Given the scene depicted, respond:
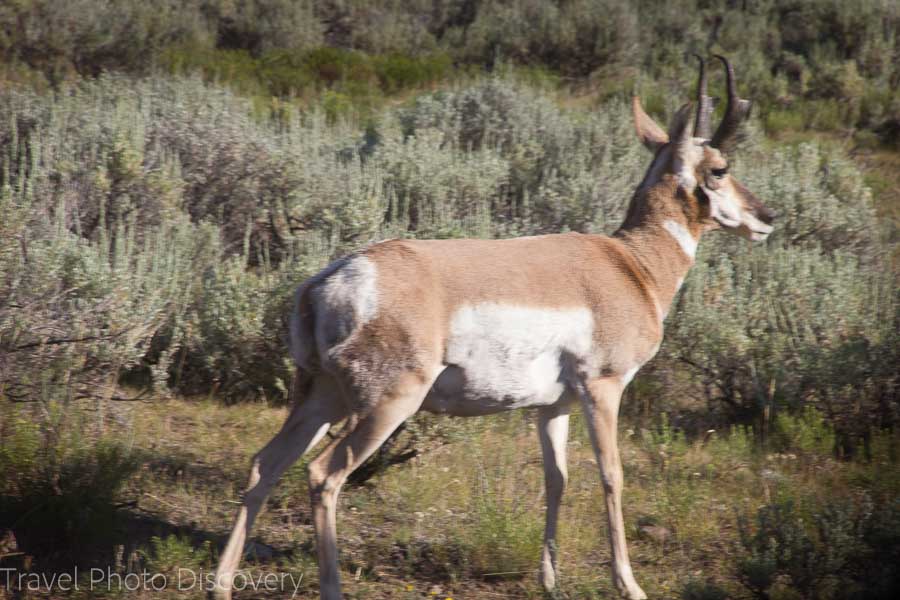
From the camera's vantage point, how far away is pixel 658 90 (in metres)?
16.4

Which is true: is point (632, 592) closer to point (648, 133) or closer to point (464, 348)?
point (464, 348)

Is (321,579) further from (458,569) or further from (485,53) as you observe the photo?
(485,53)

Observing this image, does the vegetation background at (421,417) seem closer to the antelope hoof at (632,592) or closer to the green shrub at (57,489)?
the green shrub at (57,489)

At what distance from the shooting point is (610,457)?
468cm

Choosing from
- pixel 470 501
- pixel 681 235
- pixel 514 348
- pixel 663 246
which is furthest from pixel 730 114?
pixel 470 501

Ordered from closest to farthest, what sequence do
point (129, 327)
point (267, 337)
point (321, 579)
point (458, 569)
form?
point (321, 579), point (458, 569), point (129, 327), point (267, 337)

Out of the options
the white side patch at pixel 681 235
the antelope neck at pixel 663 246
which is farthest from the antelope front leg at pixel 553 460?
the white side patch at pixel 681 235

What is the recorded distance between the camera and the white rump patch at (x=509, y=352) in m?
4.38

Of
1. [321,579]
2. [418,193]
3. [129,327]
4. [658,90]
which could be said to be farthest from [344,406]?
[658,90]

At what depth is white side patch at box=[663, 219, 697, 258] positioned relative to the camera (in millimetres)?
5383

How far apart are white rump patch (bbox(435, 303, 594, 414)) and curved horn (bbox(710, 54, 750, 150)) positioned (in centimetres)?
160

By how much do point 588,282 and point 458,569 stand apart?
164cm

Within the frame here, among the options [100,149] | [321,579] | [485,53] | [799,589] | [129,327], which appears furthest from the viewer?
[485,53]

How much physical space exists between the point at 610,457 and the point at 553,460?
1.36ft
